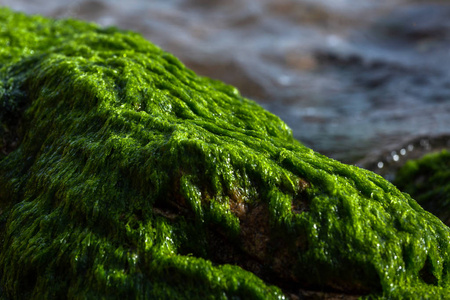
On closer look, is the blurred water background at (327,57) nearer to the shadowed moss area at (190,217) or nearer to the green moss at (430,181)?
the green moss at (430,181)

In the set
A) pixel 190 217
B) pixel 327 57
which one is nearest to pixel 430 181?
pixel 190 217

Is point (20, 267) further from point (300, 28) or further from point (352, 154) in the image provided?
point (300, 28)

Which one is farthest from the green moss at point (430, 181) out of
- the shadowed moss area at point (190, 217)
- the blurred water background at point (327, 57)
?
the shadowed moss area at point (190, 217)

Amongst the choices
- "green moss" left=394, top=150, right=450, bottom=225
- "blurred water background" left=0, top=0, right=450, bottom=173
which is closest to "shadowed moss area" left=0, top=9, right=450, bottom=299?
"green moss" left=394, top=150, right=450, bottom=225

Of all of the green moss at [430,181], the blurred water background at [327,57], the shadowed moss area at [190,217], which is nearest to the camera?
the shadowed moss area at [190,217]

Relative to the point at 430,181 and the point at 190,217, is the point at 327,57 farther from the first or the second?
the point at 190,217

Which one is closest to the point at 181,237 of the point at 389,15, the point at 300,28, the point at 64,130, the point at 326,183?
the point at 326,183
